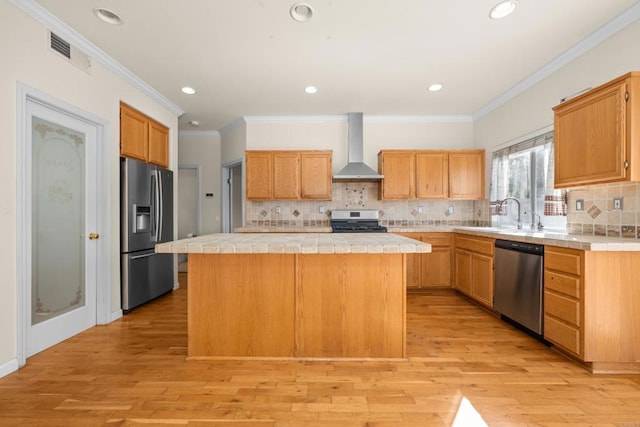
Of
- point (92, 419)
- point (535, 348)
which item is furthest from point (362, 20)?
point (92, 419)

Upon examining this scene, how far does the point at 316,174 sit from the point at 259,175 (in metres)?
0.92

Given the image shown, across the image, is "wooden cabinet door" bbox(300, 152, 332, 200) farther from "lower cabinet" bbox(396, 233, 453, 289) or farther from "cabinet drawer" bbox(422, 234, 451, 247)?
"cabinet drawer" bbox(422, 234, 451, 247)

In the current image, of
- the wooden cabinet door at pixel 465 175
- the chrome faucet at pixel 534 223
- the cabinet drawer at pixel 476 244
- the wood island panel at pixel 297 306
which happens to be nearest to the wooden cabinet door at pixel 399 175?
the wooden cabinet door at pixel 465 175

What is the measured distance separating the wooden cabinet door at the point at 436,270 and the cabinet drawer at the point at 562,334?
1935 mm

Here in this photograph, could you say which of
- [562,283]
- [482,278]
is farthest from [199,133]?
[562,283]

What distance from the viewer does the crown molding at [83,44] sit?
228 centimetres

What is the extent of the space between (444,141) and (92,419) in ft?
17.8

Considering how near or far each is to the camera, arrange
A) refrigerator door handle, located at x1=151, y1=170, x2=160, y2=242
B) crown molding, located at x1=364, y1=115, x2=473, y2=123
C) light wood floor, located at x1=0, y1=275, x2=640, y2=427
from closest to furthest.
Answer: light wood floor, located at x1=0, y1=275, x2=640, y2=427 < refrigerator door handle, located at x1=151, y1=170, x2=160, y2=242 < crown molding, located at x1=364, y1=115, x2=473, y2=123

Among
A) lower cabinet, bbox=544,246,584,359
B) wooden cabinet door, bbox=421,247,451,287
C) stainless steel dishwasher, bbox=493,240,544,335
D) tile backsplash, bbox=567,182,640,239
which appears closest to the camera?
lower cabinet, bbox=544,246,584,359

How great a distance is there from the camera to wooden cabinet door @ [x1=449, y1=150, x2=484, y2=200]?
4.70 metres

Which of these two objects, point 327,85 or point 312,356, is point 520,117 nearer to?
point 327,85

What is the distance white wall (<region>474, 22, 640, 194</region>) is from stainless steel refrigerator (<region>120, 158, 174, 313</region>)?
4.80m

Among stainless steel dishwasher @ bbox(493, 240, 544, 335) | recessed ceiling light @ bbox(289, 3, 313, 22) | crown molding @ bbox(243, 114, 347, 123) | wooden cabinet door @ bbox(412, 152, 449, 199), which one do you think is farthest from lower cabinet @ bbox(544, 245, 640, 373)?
crown molding @ bbox(243, 114, 347, 123)

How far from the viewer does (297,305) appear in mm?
2303
